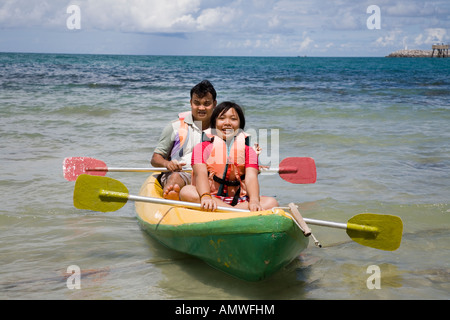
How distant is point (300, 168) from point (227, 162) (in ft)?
3.53

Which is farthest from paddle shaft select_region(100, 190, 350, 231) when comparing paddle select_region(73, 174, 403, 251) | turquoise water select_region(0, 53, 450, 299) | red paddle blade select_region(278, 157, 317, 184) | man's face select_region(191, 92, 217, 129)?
red paddle blade select_region(278, 157, 317, 184)

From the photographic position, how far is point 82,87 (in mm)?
17641

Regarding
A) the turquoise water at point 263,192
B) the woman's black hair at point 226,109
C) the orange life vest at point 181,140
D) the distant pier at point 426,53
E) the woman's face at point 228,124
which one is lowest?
the turquoise water at point 263,192

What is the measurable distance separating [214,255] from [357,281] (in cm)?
97

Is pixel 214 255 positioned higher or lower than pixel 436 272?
higher

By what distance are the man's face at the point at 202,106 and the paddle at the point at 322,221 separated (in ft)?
3.18

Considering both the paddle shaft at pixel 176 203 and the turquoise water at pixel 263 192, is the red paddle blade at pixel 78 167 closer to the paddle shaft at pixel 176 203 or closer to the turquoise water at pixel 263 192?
the turquoise water at pixel 263 192

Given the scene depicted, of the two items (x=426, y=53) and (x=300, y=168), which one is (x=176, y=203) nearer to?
(x=300, y=168)

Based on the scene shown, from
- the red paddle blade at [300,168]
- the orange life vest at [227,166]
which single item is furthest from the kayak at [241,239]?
the red paddle blade at [300,168]

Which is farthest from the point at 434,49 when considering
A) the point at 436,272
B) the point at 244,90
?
the point at 436,272

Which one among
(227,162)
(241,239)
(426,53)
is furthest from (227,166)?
(426,53)

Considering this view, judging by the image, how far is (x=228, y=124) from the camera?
3449mm

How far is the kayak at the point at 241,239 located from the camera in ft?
8.78
